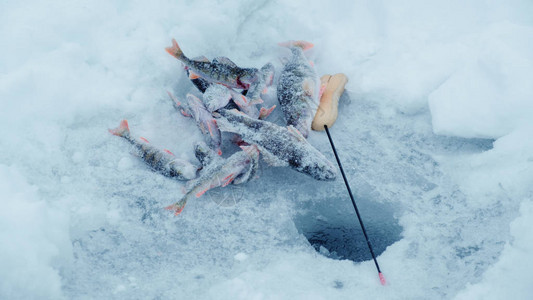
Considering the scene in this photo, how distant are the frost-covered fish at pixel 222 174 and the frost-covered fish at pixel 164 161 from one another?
113mm

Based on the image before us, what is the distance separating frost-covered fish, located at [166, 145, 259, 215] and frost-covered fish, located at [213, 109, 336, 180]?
13cm

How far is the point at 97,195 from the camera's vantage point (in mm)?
3438

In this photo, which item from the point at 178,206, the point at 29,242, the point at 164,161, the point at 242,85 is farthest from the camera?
the point at 242,85

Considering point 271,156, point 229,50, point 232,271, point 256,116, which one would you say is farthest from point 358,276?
point 229,50

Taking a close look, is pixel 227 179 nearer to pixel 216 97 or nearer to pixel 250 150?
pixel 250 150

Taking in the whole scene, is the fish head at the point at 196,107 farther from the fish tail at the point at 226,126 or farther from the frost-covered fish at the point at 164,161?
the frost-covered fish at the point at 164,161

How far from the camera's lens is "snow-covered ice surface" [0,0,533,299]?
296cm

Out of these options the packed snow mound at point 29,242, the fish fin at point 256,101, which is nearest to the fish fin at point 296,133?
the fish fin at point 256,101

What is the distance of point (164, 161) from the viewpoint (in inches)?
141

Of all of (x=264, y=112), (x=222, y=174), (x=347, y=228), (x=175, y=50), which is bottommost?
(x=347, y=228)

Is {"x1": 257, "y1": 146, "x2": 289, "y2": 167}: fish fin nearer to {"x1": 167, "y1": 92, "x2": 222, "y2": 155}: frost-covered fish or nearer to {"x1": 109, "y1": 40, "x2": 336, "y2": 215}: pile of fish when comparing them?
{"x1": 109, "y1": 40, "x2": 336, "y2": 215}: pile of fish

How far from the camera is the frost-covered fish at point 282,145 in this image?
3387 millimetres

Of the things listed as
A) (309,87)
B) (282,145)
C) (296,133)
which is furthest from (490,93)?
(282,145)

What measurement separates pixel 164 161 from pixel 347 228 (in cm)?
171
